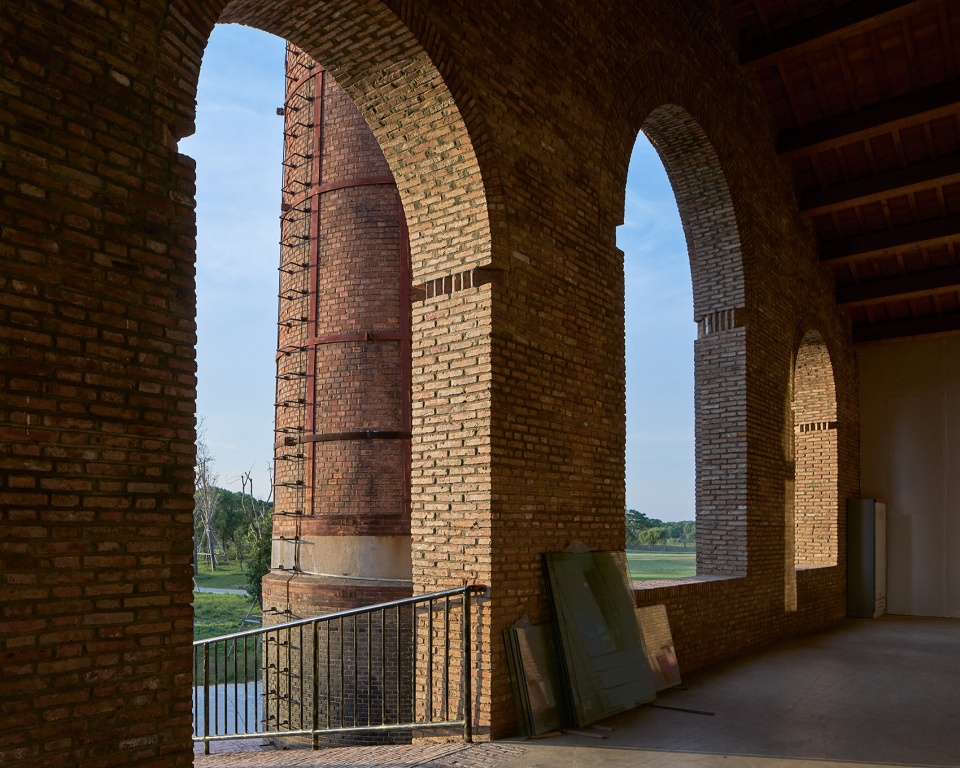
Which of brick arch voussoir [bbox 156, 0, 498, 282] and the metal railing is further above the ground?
brick arch voussoir [bbox 156, 0, 498, 282]

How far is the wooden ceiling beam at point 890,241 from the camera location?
42.9 feet

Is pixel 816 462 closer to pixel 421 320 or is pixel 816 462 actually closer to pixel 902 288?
pixel 902 288

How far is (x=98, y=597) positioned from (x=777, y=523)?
9295 millimetres

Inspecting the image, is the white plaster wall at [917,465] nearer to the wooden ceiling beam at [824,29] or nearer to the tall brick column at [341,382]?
the wooden ceiling beam at [824,29]

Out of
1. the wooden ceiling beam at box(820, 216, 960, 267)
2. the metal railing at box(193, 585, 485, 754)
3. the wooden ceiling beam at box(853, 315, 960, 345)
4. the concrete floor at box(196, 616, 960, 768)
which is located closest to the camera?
the concrete floor at box(196, 616, 960, 768)

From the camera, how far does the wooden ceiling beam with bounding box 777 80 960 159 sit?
1098 cm

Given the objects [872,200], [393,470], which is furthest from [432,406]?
[872,200]

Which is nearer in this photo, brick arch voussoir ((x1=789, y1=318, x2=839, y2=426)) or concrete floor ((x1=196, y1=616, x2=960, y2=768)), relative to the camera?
concrete floor ((x1=196, y1=616, x2=960, y2=768))

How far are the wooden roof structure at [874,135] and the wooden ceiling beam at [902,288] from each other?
2 centimetres

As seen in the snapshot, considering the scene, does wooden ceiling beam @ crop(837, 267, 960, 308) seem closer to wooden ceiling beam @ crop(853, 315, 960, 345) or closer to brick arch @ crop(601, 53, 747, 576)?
wooden ceiling beam @ crop(853, 315, 960, 345)

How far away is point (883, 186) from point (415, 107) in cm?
927

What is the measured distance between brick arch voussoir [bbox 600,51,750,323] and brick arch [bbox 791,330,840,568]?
447 cm

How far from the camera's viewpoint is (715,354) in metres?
10.4

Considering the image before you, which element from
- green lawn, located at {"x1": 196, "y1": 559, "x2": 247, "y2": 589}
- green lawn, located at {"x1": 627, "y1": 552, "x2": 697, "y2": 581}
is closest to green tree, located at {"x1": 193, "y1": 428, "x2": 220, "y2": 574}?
green lawn, located at {"x1": 196, "y1": 559, "x2": 247, "y2": 589}
